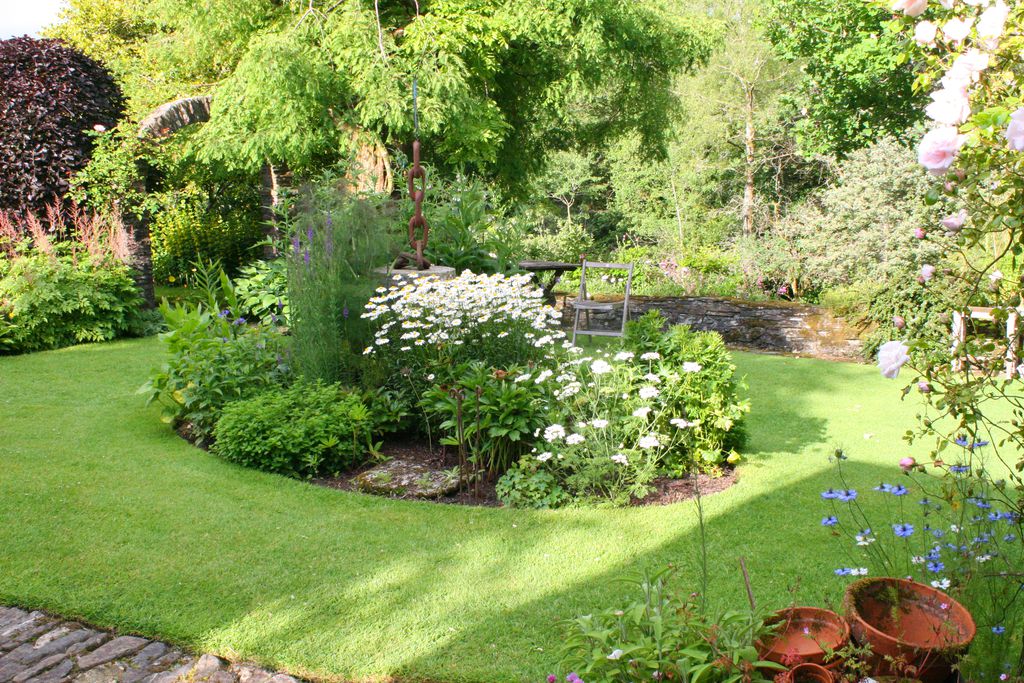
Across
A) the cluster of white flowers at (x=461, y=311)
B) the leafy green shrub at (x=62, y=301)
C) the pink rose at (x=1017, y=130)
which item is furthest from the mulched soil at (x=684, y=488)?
the leafy green shrub at (x=62, y=301)

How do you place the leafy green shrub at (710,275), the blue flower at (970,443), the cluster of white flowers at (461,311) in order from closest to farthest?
1. the blue flower at (970,443)
2. the cluster of white flowers at (461,311)
3. the leafy green shrub at (710,275)

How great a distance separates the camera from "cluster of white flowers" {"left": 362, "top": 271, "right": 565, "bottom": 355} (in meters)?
4.89

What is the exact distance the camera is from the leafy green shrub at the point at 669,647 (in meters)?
2.03

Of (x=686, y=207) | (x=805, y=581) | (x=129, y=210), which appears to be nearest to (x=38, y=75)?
(x=129, y=210)

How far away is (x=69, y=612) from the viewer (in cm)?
310

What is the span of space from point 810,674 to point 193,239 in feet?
44.3

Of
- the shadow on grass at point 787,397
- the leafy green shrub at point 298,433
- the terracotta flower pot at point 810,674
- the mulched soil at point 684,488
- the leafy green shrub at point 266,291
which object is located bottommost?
the shadow on grass at point 787,397

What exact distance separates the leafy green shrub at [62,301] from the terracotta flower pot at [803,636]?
8.03 metres

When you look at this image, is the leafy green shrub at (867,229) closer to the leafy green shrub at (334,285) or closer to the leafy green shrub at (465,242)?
the leafy green shrub at (465,242)

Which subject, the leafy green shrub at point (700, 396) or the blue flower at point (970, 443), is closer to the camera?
the blue flower at point (970, 443)

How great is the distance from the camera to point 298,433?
4656 mm

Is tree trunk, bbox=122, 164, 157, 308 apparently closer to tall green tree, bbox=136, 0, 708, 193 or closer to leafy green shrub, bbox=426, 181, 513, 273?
tall green tree, bbox=136, 0, 708, 193

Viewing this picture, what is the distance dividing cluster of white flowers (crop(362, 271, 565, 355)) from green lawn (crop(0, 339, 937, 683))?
1.17 meters

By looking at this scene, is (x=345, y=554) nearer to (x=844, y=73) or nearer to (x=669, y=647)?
(x=669, y=647)
